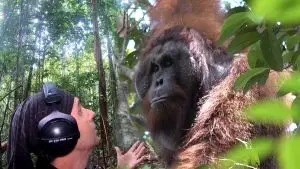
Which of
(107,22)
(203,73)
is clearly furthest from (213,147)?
(107,22)

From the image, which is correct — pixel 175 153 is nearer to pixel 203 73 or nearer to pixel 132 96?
pixel 203 73

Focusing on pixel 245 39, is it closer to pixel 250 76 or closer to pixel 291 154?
pixel 250 76

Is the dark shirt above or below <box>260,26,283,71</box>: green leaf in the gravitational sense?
below

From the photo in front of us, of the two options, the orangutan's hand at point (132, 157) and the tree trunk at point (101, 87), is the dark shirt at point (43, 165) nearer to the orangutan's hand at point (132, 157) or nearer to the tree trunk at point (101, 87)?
the orangutan's hand at point (132, 157)

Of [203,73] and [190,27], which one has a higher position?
[190,27]

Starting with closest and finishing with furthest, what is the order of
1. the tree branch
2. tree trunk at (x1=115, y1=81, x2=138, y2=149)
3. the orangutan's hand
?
the orangutan's hand
tree trunk at (x1=115, y1=81, x2=138, y2=149)
the tree branch

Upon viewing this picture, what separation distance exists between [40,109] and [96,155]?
5.68 ft

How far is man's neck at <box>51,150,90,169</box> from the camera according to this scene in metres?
2.19

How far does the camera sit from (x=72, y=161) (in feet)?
7.36

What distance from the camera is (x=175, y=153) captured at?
3.40 metres

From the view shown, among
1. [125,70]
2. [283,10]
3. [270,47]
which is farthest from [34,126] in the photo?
[125,70]

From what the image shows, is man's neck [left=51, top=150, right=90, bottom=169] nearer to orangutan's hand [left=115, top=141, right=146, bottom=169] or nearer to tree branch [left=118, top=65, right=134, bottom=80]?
orangutan's hand [left=115, top=141, right=146, bottom=169]

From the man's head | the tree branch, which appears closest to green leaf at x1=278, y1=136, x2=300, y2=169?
the man's head

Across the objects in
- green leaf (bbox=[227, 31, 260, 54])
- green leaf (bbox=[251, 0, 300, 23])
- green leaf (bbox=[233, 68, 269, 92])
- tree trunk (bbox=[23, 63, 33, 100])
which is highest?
tree trunk (bbox=[23, 63, 33, 100])
